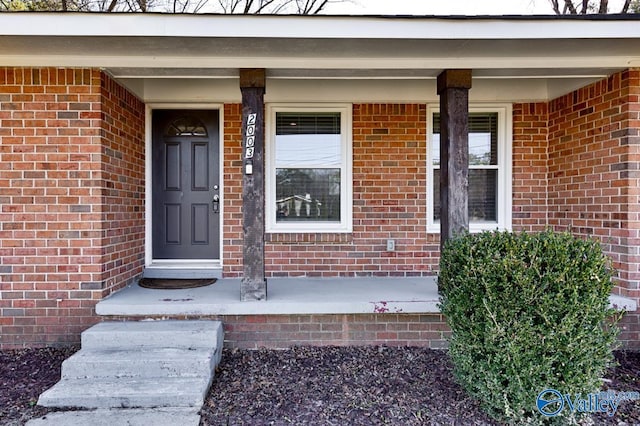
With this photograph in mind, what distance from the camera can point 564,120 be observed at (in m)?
4.70

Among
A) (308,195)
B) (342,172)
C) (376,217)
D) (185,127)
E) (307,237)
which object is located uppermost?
(185,127)

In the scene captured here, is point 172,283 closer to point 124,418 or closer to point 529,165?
point 124,418

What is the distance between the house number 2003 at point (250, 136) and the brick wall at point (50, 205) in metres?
1.39

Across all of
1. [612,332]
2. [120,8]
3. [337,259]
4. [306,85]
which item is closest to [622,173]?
[612,332]

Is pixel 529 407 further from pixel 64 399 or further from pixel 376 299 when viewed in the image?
pixel 64 399

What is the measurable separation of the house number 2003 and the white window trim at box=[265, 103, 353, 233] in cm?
118

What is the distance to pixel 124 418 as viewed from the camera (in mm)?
2709

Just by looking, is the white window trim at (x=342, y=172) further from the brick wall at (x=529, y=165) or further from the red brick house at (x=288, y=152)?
the brick wall at (x=529, y=165)

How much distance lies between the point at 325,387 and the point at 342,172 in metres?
2.59

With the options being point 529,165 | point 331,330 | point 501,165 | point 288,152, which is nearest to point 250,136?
point 288,152

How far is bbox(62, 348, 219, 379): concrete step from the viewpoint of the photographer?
309 cm

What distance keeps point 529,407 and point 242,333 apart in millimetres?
2386

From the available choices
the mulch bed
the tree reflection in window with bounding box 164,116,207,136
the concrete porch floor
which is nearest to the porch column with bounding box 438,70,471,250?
the concrete porch floor

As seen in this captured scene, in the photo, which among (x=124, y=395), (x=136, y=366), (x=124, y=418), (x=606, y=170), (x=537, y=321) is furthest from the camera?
(x=606, y=170)
